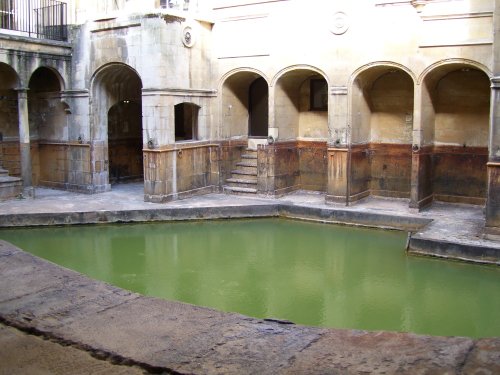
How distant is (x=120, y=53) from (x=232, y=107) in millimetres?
3620

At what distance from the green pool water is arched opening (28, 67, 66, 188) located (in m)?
4.70

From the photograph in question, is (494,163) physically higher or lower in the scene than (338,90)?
lower

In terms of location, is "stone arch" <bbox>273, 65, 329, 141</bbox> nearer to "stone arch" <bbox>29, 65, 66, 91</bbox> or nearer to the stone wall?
the stone wall

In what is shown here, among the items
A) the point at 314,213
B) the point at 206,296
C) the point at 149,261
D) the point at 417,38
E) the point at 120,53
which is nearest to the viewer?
the point at 206,296

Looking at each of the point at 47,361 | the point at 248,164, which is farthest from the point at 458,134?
the point at 47,361

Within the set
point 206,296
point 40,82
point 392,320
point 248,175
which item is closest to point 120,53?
point 40,82

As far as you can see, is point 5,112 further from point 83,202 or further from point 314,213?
point 314,213

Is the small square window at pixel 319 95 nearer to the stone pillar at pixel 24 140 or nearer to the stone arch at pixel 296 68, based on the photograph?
the stone arch at pixel 296 68

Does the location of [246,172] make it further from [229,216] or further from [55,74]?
[55,74]

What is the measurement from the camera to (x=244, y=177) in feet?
54.9

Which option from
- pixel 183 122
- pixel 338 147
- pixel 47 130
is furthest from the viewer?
pixel 183 122

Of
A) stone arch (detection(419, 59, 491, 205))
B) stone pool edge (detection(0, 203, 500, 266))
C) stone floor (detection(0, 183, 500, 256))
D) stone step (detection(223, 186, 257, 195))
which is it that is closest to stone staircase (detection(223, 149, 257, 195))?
stone step (detection(223, 186, 257, 195))

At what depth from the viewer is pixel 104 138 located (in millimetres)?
16734

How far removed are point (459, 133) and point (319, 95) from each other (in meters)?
4.28
